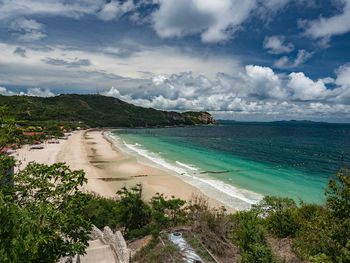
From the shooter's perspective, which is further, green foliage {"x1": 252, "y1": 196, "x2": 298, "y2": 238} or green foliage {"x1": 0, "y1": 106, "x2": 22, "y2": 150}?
green foliage {"x1": 252, "y1": 196, "x2": 298, "y2": 238}

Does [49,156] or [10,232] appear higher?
[10,232]

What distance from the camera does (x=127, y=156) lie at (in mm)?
44375

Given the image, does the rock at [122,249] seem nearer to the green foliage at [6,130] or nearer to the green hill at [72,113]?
the green foliage at [6,130]

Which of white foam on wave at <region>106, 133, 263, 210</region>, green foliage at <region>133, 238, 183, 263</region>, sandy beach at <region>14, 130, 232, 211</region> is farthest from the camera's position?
sandy beach at <region>14, 130, 232, 211</region>

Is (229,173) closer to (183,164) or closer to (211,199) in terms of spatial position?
(183,164)

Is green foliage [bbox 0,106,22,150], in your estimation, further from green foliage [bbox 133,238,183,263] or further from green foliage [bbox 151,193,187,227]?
green foliage [bbox 151,193,187,227]

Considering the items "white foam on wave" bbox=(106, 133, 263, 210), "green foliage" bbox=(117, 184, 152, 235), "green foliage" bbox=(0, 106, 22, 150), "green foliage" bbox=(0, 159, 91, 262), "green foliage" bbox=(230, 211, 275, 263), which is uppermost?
"green foliage" bbox=(0, 106, 22, 150)

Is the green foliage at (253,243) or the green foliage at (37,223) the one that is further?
the green foliage at (253,243)

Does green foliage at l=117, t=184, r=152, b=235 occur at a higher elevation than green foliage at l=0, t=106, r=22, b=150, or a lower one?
lower

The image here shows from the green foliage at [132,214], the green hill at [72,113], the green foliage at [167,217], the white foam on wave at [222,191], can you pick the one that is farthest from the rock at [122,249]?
the green hill at [72,113]

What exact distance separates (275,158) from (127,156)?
36.5 metres

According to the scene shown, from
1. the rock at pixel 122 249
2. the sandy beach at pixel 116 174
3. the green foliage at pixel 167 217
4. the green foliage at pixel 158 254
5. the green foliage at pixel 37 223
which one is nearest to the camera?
the green foliage at pixel 37 223

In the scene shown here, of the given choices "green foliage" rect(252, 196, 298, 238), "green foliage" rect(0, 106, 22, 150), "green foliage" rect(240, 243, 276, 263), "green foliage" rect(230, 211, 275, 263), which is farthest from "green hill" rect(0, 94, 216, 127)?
"green foliage" rect(240, 243, 276, 263)

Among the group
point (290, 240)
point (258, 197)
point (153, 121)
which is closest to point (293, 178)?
point (258, 197)
